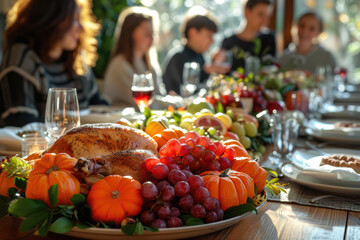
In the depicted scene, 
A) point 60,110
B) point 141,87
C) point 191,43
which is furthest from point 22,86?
point 191,43

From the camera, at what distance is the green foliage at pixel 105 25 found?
4371 millimetres

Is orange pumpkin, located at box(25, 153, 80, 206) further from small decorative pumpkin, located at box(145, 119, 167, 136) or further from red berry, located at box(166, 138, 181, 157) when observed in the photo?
small decorative pumpkin, located at box(145, 119, 167, 136)

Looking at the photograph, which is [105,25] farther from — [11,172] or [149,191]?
[149,191]

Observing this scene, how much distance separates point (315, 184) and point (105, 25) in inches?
148

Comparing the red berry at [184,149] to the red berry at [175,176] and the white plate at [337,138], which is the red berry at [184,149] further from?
the white plate at [337,138]

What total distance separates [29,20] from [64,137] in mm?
1739

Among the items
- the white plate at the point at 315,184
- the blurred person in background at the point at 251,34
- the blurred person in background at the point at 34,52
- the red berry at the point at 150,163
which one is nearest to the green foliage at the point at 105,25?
the blurred person in background at the point at 251,34

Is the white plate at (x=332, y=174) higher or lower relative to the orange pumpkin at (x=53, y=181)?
lower

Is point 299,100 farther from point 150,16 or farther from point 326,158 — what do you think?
point 150,16

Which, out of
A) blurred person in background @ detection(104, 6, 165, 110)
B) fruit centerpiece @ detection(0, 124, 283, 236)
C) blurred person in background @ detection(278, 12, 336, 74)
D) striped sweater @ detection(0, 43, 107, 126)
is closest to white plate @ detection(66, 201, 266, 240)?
fruit centerpiece @ detection(0, 124, 283, 236)

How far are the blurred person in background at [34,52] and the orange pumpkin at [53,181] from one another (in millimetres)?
1556

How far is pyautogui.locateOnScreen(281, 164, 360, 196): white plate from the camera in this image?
3.28 ft

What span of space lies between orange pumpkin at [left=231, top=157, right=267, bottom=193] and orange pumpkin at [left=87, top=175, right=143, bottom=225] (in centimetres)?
26

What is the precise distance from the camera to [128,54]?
11.6 ft
